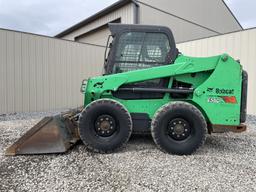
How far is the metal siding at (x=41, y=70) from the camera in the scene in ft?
25.3

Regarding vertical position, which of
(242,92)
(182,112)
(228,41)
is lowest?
(182,112)

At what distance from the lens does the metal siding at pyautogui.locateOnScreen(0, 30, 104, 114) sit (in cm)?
771

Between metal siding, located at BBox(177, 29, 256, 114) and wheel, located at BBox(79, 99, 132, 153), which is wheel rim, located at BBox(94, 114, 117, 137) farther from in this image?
metal siding, located at BBox(177, 29, 256, 114)

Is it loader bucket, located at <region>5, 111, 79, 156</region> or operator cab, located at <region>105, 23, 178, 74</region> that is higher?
operator cab, located at <region>105, 23, 178, 74</region>

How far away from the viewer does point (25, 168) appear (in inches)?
114

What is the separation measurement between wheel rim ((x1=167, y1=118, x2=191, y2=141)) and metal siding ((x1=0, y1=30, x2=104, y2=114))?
6.43 m

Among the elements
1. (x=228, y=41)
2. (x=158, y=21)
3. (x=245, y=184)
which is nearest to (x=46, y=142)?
(x=245, y=184)

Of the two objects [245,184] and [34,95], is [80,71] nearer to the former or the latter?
[34,95]

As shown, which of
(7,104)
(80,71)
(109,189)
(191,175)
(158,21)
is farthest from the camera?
(158,21)

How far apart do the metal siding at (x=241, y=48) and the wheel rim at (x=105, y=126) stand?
6090 millimetres

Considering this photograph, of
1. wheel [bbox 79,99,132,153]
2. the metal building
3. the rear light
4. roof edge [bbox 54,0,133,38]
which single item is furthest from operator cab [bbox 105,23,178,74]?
roof edge [bbox 54,0,133,38]

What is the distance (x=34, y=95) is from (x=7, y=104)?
1015mm

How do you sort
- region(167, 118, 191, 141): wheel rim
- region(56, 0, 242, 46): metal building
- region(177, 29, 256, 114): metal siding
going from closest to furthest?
region(167, 118, 191, 141): wheel rim < region(177, 29, 256, 114): metal siding < region(56, 0, 242, 46): metal building

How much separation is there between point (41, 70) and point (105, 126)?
6.16 metres
